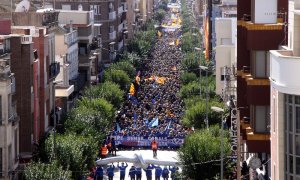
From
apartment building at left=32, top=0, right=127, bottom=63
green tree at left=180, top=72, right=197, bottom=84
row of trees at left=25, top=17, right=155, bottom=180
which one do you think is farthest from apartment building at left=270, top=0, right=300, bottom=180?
apartment building at left=32, top=0, right=127, bottom=63

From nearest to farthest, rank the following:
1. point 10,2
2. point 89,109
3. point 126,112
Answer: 1. point 89,109
2. point 10,2
3. point 126,112

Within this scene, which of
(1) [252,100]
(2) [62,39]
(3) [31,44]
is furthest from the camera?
(2) [62,39]

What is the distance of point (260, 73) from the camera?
1639 inches

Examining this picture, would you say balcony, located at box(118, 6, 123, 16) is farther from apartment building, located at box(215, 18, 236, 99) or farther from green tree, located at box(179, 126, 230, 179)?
green tree, located at box(179, 126, 230, 179)

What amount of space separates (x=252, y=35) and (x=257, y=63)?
127cm

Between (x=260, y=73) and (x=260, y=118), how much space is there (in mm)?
1886

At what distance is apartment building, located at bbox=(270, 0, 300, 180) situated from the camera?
96.2 ft

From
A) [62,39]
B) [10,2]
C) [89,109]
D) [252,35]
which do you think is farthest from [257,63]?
[62,39]

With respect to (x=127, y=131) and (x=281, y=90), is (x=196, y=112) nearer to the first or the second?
(x=127, y=131)

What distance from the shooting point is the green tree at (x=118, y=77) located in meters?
100

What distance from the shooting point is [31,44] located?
54.7 metres

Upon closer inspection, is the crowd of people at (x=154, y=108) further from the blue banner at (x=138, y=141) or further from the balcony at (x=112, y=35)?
the balcony at (x=112, y=35)

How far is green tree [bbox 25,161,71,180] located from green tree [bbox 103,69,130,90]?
5524 cm

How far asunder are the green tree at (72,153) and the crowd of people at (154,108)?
72.7ft
